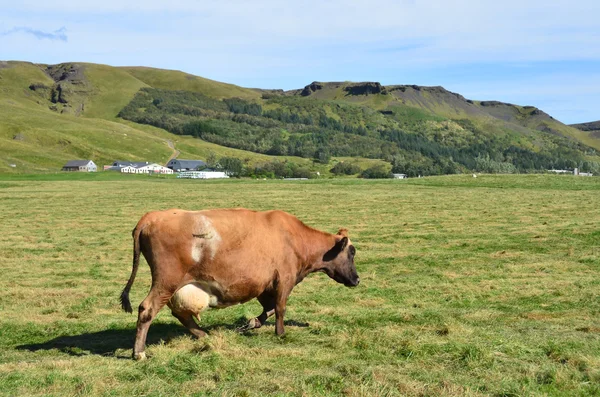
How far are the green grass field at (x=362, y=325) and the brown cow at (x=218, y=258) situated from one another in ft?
2.24

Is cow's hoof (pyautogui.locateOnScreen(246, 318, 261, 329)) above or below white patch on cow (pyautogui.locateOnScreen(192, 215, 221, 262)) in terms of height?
below

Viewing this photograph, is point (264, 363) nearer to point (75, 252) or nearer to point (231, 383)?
point (231, 383)

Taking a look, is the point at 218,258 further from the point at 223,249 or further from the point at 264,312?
the point at 264,312

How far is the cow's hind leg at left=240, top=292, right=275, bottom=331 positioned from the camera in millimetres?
12391

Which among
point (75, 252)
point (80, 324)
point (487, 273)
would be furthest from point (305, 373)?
point (75, 252)

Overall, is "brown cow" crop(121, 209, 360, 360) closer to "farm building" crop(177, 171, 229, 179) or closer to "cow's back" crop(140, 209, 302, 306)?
"cow's back" crop(140, 209, 302, 306)

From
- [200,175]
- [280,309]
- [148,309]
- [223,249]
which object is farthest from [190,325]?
[200,175]

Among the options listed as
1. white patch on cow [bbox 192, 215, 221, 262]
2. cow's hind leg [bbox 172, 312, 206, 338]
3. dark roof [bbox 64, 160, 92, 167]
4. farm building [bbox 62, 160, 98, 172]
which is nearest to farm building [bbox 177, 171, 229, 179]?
farm building [bbox 62, 160, 98, 172]

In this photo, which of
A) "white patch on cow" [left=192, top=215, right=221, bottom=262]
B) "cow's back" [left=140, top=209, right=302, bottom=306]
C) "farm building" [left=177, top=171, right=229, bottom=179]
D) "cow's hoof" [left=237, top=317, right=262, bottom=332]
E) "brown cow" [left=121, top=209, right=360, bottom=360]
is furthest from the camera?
"farm building" [left=177, top=171, right=229, bottom=179]

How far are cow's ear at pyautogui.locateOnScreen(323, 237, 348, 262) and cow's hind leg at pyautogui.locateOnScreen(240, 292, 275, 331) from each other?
63.7 inches

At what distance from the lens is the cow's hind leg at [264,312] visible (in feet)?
40.7

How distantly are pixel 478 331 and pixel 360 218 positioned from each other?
2773 centimetres

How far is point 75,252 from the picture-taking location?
88.0 feet

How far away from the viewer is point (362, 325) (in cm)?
1291
